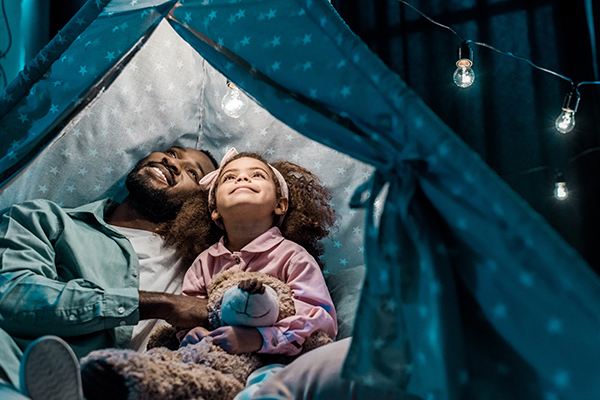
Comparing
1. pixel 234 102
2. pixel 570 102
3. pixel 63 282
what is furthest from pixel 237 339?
pixel 570 102

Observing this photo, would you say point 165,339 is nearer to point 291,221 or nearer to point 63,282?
point 63,282

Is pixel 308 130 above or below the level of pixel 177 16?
below

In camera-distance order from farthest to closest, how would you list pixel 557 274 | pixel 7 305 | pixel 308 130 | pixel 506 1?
pixel 506 1 < pixel 7 305 < pixel 308 130 < pixel 557 274

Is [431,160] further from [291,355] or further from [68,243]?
[68,243]

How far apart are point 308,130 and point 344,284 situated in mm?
731

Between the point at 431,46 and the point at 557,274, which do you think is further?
the point at 431,46

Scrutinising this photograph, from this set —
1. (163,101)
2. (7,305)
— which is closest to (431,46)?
(163,101)

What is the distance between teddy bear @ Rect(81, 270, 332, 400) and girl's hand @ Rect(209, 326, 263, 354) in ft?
0.05

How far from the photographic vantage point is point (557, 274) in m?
0.68

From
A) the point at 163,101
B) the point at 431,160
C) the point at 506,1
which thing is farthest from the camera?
the point at 506,1

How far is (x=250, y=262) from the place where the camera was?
1.50 m

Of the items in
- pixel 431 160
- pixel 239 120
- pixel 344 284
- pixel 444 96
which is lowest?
pixel 344 284

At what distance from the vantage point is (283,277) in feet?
4.70

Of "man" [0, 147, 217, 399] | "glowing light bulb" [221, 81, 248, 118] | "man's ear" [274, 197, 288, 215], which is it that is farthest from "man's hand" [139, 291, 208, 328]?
"glowing light bulb" [221, 81, 248, 118]
